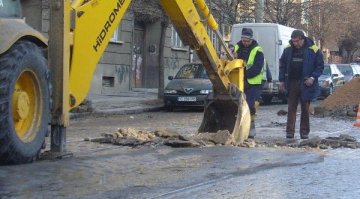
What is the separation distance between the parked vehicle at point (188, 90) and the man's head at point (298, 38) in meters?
8.14

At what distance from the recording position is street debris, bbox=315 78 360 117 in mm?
18344

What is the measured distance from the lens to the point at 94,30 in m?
8.50

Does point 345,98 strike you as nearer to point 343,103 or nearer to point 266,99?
point 343,103

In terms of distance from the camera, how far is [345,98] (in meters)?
19.6

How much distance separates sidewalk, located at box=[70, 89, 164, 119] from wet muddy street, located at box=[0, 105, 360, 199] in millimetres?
7256

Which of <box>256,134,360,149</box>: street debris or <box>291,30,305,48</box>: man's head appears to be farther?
<box>291,30,305,48</box>: man's head

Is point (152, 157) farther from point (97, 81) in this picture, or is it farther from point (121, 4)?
point (97, 81)

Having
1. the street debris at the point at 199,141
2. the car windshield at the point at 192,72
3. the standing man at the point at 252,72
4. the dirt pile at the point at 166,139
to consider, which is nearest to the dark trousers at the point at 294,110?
the standing man at the point at 252,72

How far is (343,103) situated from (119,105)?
6916 millimetres

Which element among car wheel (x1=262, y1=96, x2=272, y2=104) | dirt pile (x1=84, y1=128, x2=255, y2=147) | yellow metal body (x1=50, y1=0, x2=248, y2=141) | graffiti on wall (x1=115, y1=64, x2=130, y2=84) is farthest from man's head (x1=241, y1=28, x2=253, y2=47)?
graffiti on wall (x1=115, y1=64, x2=130, y2=84)

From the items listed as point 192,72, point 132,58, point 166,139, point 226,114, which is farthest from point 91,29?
point 132,58

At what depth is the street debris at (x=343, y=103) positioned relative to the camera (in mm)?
18344

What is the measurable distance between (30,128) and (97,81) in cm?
1919

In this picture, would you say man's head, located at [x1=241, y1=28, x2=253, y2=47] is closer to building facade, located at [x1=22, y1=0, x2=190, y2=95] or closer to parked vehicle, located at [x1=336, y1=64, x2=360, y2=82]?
building facade, located at [x1=22, y1=0, x2=190, y2=95]
